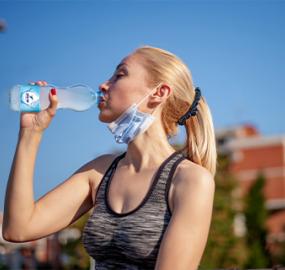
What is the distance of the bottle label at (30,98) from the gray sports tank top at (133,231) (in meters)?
0.42

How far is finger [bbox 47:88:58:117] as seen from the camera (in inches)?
100.0

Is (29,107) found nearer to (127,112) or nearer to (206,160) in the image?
(127,112)

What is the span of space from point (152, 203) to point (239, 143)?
57.8 metres

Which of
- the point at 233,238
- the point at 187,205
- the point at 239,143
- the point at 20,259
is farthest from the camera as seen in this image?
the point at 239,143

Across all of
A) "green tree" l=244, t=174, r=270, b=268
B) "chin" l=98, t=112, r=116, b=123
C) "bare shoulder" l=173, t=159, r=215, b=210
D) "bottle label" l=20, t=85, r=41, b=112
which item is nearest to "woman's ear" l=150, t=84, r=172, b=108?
"chin" l=98, t=112, r=116, b=123

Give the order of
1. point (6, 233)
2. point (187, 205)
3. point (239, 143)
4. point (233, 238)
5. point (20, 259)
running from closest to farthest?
1. point (187, 205)
2. point (6, 233)
3. point (20, 259)
4. point (233, 238)
5. point (239, 143)

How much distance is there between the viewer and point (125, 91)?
8.58 ft

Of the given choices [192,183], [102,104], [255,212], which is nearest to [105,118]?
[102,104]

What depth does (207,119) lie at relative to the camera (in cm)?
270

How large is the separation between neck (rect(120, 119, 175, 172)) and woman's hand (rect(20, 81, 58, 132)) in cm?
32

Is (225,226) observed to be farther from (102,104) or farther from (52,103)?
(52,103)

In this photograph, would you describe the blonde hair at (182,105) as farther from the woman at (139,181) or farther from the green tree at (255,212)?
the green tree at (255,212)

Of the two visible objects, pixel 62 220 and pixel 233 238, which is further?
pixel 233 238

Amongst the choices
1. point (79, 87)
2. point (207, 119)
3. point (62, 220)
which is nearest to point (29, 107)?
point (79, 87)
